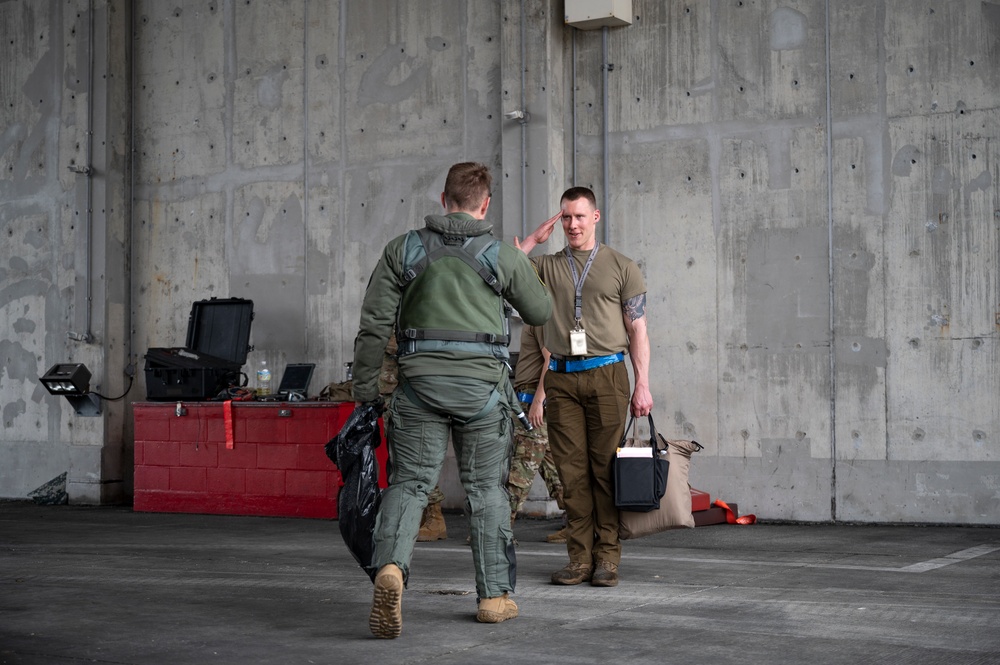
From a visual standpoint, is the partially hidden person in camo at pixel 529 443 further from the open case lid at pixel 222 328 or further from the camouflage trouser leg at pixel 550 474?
the open case lid at pixel 222 328

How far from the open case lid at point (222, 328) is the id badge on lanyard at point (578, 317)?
499cm

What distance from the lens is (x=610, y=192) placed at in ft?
29.6

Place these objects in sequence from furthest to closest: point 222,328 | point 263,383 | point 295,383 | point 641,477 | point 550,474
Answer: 1. point 222,328
2. point 263,383
3. point 295,383
4. point 550,474
5. point 641,477

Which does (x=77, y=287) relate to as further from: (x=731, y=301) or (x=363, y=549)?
(x=363, y=549)

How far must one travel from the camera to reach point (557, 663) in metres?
3.76

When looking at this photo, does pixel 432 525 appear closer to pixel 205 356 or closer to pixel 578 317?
pixel 578 317

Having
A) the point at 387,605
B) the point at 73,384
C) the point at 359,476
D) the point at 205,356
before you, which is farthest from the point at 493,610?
the point at 73,384

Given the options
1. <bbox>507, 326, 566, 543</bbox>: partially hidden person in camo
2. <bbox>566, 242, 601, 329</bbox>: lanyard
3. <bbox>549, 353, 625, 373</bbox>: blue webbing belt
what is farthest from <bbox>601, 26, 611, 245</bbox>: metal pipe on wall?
<bbox>549, 353, 625, 373</bbox>: blue webbing belt

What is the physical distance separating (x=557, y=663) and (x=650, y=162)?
567cm

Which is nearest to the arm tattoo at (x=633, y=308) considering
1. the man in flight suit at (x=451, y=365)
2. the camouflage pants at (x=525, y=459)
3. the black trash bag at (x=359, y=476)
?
the man in flight suit at (x=451, y=365)

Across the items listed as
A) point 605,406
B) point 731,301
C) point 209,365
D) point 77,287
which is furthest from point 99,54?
point 605,406

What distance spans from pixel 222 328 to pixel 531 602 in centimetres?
588

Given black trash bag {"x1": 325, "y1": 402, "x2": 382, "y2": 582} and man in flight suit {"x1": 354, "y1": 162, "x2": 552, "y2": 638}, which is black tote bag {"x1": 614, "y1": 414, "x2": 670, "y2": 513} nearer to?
man in flight suit {"x1": 354, "y1": 162, "x2": 552, "y2": 638}

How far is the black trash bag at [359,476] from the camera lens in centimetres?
448
